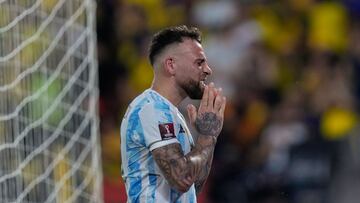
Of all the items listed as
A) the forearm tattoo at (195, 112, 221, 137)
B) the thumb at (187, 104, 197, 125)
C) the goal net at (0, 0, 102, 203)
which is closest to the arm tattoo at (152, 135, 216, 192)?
the forearm tattoo at (195, 112, 221, 137)

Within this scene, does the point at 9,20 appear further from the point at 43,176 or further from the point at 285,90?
the point at 285,90

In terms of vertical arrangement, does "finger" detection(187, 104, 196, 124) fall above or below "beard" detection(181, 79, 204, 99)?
below

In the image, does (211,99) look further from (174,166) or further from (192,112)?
(174,166)

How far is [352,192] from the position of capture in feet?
33.9

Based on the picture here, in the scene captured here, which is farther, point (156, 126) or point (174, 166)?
point (156, 126)

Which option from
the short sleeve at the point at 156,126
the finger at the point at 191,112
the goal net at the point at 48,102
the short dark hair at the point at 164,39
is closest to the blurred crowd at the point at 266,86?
the goal net at the point at 48,102

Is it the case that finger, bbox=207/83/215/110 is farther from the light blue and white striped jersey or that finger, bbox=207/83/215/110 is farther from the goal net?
the goal net

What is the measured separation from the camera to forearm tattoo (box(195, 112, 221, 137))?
5.49 m

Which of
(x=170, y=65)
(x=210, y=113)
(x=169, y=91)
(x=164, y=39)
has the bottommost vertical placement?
(x=210, y=113)

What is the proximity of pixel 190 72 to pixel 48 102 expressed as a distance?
8.70ft

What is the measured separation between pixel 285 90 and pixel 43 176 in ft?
14.0

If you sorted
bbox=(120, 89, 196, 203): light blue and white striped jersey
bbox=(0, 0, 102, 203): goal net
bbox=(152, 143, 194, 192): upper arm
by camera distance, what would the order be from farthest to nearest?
1. bbox=(0, 0, 102, 203): goal net
2. bbox=(120, 89, 196, 203): light blue and white striped jersey
3. bbox=(152, 143, 194, 192): upper arm

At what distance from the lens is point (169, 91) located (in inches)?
220

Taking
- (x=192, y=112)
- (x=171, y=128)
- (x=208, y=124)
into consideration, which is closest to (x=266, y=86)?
(x=192, y=112)
